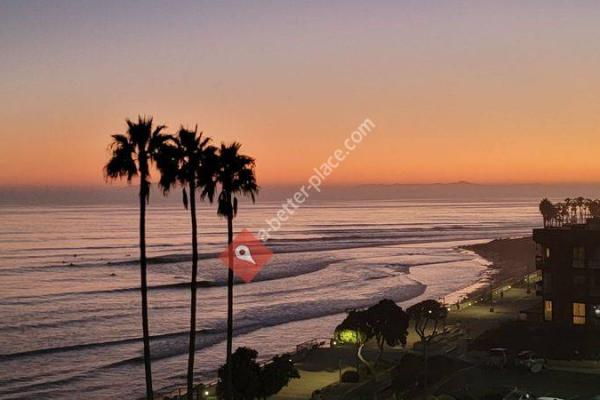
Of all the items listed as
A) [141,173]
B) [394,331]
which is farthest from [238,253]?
[141,173]

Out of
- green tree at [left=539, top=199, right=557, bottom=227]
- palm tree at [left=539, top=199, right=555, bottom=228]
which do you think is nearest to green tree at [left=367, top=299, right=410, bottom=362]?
green tree at [left=539, top=199, right=557, bottom=227]

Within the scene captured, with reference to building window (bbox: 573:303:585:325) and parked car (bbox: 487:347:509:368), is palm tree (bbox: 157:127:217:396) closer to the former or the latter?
parked car (bbox: 487:347:509:368)

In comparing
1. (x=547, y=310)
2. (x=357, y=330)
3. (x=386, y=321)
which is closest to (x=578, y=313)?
(x=547, y=310)

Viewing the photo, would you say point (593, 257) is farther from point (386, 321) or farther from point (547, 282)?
point (386, 321)

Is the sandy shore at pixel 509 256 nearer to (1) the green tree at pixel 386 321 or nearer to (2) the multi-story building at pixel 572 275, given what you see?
(2) the multi-story building at pixel 572 275

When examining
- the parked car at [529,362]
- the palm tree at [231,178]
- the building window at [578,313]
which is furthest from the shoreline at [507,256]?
the palm tree at [231,178]
